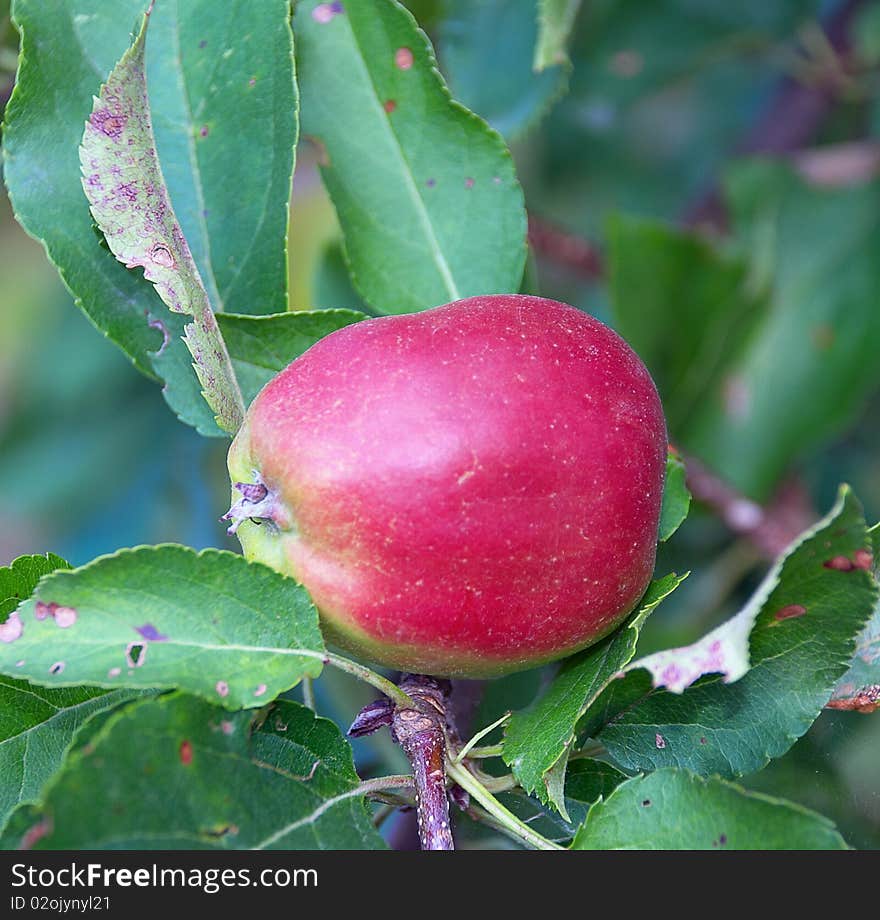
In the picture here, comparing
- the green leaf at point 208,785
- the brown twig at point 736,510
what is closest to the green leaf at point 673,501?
the green leaf at point 208,785

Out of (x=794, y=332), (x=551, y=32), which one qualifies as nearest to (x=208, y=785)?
(x=551, y=32)

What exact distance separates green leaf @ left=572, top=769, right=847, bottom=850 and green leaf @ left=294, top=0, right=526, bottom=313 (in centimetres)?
47

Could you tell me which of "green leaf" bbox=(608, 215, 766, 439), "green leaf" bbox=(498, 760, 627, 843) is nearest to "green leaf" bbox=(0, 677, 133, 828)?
"green leaf" bbox=(498, 760, 627, 843)

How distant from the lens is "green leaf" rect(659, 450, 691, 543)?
2.83ft

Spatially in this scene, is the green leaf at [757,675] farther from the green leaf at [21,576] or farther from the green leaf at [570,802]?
the green leaf at [21,576]

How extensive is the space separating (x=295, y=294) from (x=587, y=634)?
1287mm

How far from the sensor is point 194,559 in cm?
71

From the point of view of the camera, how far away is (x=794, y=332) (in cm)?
183

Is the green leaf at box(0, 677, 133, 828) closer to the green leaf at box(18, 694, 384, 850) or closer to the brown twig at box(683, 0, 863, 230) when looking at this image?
the green leaf at box(18, 694, 384, 850)

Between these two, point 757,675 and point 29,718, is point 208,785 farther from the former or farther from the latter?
point 757,675

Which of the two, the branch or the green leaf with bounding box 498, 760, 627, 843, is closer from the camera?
the branch

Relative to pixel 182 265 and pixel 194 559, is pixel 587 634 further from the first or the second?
pixel 182 265

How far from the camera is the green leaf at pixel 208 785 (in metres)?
0.61
